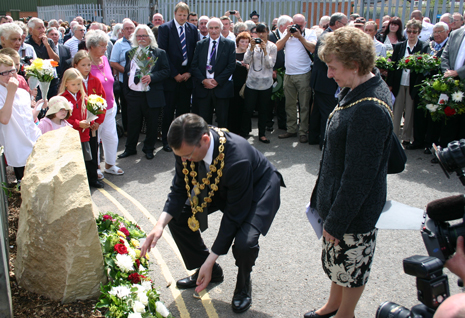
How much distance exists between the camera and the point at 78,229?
3.14 m

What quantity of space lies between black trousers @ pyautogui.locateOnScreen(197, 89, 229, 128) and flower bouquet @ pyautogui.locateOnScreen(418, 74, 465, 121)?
368cm

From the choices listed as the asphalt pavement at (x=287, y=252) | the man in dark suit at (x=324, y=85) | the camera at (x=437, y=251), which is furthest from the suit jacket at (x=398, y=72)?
the camera at (x=437, y=251)

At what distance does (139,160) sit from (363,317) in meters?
5.22

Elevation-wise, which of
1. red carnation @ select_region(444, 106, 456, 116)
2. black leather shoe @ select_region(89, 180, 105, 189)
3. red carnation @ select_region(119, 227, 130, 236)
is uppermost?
red carnation @ select_region(444, 106, 456, 116)

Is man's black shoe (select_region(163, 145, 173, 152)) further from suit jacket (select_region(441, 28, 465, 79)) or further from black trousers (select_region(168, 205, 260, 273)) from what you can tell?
suit jacket (select_region(441, 28, 465, 79))

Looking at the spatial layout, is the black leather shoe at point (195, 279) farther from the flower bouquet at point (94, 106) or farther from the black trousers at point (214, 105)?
the black trousers at point (214, 105)

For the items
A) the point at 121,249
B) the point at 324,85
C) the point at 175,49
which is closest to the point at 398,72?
the point at 324,85

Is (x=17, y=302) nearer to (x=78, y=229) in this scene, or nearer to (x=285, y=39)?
(x=78, y=229)

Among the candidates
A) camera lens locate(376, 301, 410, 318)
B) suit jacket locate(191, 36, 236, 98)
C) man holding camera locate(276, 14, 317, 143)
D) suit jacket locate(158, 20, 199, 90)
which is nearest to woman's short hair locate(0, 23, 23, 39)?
suit jacket locate(158, 20, 199, 90)

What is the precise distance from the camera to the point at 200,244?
12.5 feet

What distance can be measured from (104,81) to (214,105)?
237cm

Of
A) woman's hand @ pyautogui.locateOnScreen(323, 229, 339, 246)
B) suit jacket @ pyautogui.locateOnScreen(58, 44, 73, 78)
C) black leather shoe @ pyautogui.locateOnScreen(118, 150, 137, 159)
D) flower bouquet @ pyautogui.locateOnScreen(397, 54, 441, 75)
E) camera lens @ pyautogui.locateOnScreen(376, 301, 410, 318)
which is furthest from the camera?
suit jacket @ pyautogui.locateOnScreen(58, 44, 73, 78)

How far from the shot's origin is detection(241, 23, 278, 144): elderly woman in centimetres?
828

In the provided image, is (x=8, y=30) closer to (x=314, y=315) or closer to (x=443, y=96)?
(x=314, y=315)
